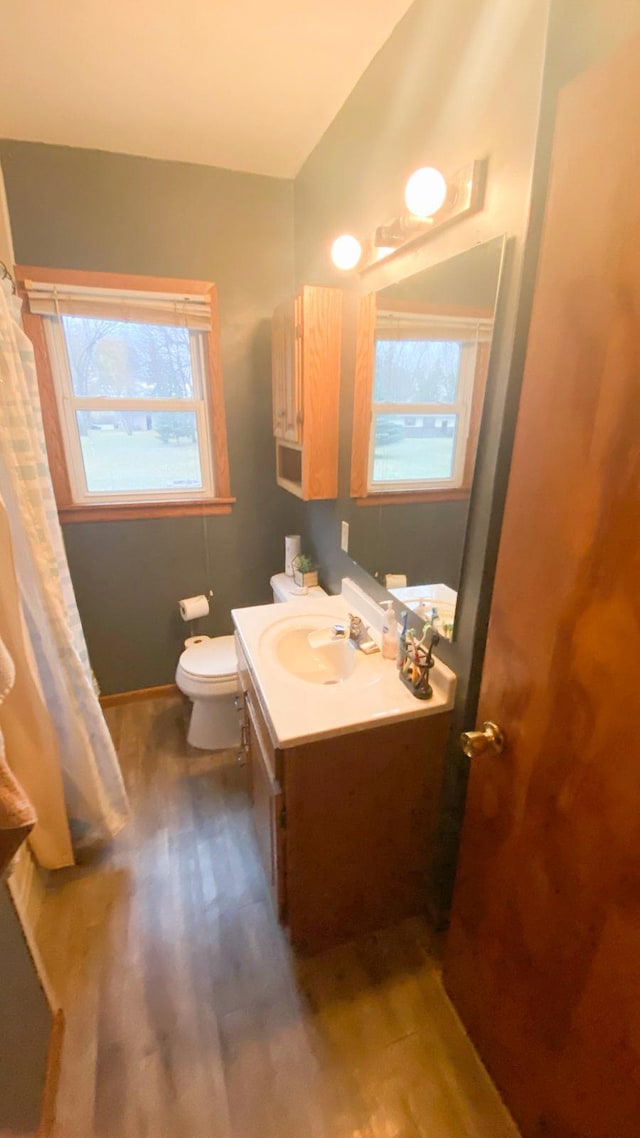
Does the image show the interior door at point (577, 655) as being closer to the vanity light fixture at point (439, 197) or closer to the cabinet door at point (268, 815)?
the vanity light fixture at point (439, 197)

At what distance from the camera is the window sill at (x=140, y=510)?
90.0 inches

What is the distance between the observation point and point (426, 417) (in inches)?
51.5

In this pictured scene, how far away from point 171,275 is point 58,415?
0.80m

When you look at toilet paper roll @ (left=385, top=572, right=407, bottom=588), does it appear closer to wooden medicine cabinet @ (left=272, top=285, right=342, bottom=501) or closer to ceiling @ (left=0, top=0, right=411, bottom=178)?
wooden medicine cabinet @ (left=272, top=285, right=342, bottom=501)

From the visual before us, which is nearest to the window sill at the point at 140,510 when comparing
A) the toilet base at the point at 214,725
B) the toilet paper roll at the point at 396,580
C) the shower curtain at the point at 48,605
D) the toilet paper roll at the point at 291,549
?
the toilet paper roll at the point at 291,549

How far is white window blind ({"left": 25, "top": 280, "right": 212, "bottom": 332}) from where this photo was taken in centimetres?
200

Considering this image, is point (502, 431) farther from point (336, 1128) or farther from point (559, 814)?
point (336, 1128)

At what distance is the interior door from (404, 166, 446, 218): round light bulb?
354 millimetres

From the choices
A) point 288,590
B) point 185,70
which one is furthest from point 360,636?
point 185,70

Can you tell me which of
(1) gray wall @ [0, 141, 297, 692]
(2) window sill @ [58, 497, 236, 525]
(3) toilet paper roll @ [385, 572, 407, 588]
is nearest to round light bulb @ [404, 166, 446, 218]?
(3) toilet paper roll @ [385, 572, 407, 588]

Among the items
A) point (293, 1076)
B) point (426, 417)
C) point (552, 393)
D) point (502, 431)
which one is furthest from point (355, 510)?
point (293, 1076)

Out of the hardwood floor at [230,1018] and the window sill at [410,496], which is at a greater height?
the window sill at [410,496]

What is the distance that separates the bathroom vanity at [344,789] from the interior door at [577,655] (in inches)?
11.2

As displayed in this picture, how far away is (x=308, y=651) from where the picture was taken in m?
1.69
